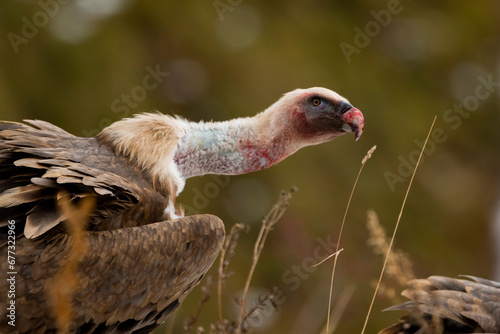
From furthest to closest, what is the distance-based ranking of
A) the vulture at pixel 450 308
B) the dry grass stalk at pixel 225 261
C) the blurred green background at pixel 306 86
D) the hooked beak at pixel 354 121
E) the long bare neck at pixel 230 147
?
1. the blurred green background at pixel 306 86
2. the hooked beak at pixel 354 121
3. the long bare neck at pixel 230 147
4. the dry grass stalk at pixel 225 261
5. the vulture at pixel 450 308

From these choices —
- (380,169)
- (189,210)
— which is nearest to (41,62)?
(189,210)

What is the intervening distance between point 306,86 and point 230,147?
8055mm

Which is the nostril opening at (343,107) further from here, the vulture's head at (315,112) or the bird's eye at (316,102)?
the bird's eye at (316,102)

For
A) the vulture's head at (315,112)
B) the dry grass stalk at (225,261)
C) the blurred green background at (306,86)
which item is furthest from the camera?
the blurred green background at (306,86)

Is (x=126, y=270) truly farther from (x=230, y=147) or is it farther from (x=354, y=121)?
(x=354, y=121)

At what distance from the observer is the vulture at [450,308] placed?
4117 mm

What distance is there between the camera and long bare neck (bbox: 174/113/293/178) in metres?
5.09

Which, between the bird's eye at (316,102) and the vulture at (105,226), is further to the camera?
the bird's eye at (316,102)

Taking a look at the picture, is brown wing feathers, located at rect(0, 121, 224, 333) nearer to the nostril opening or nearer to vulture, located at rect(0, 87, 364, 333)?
vulture, located at rect(0, 87, 364, 333)

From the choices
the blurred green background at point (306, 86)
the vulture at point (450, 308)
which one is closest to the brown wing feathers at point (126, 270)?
the vulture at point (450, 308)

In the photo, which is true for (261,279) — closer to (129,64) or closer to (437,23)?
(129,64)

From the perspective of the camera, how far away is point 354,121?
5.21 metres

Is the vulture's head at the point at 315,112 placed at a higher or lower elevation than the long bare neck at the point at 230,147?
higher

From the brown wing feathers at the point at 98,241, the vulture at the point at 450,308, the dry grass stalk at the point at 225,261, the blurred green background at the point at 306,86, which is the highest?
the brown wing feathers at the point at 98,241
